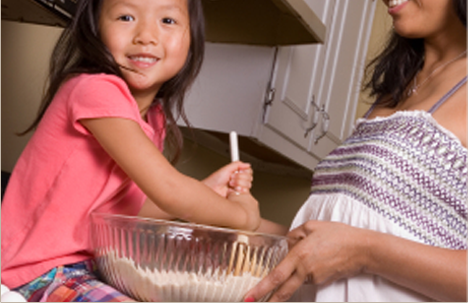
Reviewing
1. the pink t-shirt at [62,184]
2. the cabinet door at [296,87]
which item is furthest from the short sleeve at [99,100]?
the cabinet door at [296,87]

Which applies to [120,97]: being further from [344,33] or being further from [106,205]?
[344,33]

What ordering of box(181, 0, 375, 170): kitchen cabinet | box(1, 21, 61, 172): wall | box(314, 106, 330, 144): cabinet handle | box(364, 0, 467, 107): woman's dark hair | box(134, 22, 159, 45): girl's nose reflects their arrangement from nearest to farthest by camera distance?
box(134, 22, 159, 45): girl's nose
box(364, 0, 467, 107): woman's dark hair
box(1, 21, 61, 172): wall
box(181, 0, 375, 170): kitchen cabinet
box(314, 106, 330, 144): cabinet handle

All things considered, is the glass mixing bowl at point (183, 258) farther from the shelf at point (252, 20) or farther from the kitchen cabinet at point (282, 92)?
the kitchen cabinet at point (282, 92)

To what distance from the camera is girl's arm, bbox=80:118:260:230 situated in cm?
66

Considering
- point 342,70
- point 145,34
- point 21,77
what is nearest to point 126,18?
point 145,34

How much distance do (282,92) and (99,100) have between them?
979 millimetres

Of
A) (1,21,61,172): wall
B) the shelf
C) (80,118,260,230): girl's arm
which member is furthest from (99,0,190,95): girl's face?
(1,21,61,172): wall

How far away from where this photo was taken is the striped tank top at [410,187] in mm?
741

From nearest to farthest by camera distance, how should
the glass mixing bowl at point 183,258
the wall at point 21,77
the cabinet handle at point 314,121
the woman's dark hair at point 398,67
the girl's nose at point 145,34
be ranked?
the glass mixing bowl at point 183,258, the girl's nose at point 145,34, the woman's dark hair at point 398,67, the wall at point 21,77, the cabinet handle at point 314,121

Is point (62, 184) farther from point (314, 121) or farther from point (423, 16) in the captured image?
point (314, 121)

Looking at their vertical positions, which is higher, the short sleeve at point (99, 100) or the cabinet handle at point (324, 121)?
the cabinet handle at point (324, 121)

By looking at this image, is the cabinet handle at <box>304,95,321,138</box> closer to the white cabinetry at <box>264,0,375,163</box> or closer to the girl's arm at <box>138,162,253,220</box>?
the white cabinetry at <box>264,0,375,163</box>

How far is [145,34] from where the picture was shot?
792 millimetres

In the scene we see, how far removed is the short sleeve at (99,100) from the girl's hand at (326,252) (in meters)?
0.28
